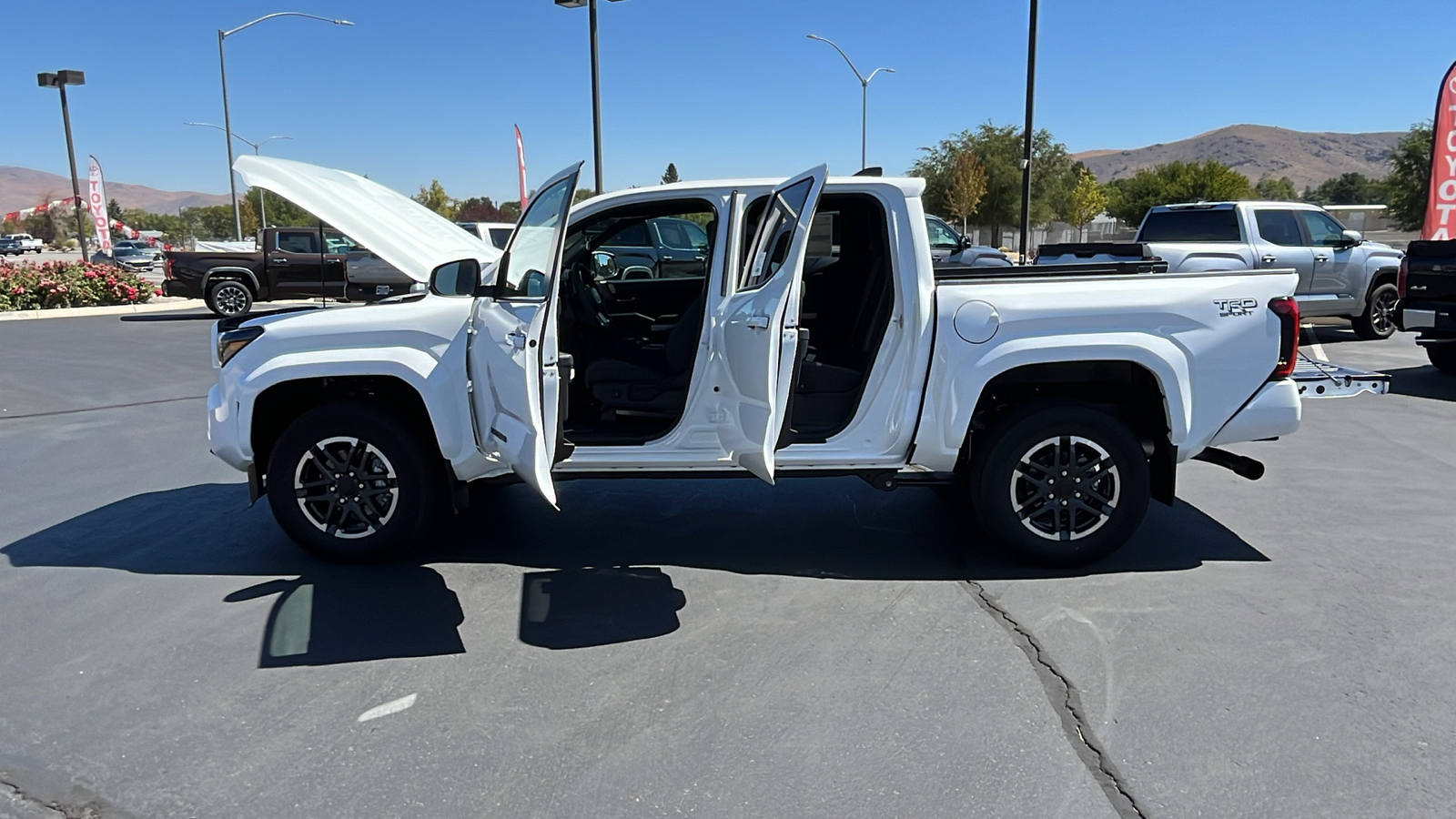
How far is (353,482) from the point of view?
469 cm

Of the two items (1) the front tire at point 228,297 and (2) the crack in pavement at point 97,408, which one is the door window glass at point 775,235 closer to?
(2) the crack in pavement at point 97,408

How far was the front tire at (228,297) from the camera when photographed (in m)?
17.9

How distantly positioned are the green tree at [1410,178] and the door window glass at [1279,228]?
4545 centimetres

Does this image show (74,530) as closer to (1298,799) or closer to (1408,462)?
(1298,799)

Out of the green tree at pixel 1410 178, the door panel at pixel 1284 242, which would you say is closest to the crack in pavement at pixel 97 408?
the door panel at pixel 1284 242

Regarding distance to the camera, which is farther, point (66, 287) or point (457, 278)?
point (66, 287)

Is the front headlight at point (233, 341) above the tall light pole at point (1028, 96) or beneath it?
beneath

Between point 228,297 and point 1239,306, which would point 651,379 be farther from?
point 228,297

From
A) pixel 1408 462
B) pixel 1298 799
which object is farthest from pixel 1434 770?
pixel 1408 462

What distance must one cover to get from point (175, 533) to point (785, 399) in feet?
11.8

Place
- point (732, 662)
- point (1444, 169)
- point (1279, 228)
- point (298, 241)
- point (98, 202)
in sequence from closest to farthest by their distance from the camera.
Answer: point (732, 662)
point (1279, 228)
point (1444, 169)
point (298, 241)
point (98, 202)

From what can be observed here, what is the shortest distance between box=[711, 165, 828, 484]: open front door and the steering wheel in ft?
3.04

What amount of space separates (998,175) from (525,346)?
4902 centimetres

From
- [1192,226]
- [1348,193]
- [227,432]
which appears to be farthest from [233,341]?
[1348,193]
